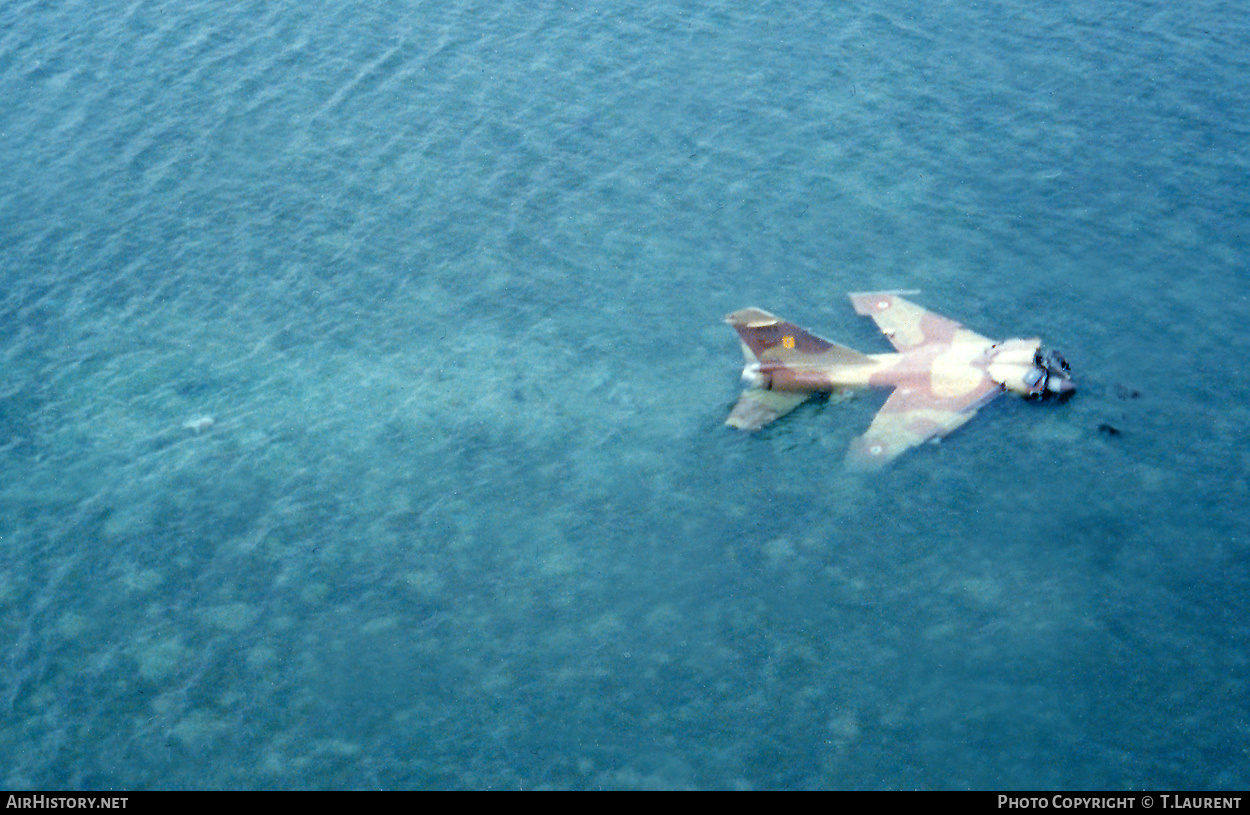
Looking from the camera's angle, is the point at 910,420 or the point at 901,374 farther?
the point at 901,374

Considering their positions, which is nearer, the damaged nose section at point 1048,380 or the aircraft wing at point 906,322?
the damaged nose section at point 1048,380

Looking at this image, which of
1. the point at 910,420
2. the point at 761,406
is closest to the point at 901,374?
the point at 910,420

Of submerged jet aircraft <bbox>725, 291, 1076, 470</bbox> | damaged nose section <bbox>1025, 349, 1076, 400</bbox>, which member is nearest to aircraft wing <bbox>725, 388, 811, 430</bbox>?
submerged jet aircraft <bbox>725, 291, 1076, 470</bbox>

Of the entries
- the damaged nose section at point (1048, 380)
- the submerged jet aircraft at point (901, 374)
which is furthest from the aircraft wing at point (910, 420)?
the damaged nose section at point (1048, 380)

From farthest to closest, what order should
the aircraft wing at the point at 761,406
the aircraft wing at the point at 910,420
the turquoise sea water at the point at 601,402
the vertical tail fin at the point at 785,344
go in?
the vertical tail fin at the point at 785,344
the aircraft wing at the point at 761,406
the aircraft wing at the point at 910,420
the turquoise sea water at the point at 601,402

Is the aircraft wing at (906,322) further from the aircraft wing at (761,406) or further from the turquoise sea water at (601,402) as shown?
the aircraft wing at (761,406)

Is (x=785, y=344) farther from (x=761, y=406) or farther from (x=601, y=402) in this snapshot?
(x=601, y=402)
